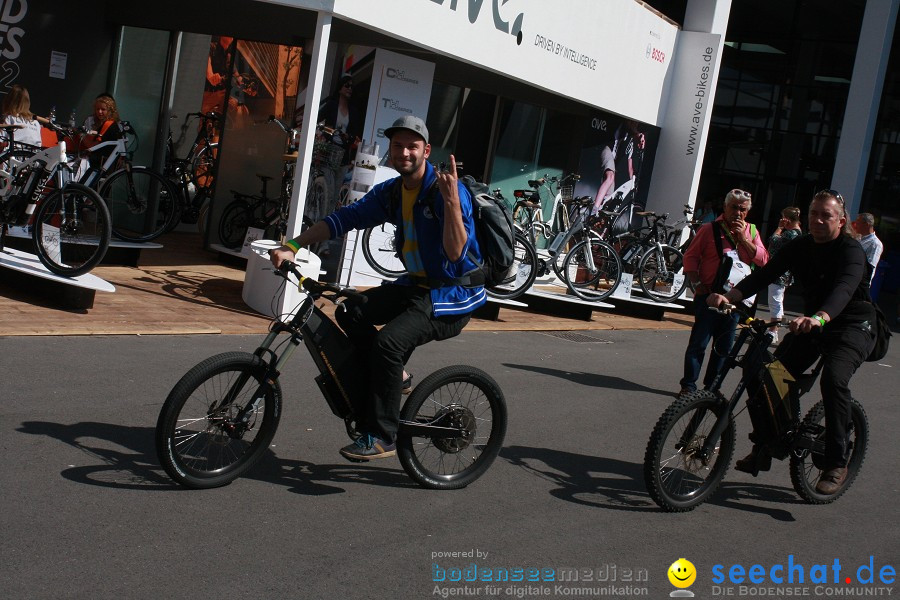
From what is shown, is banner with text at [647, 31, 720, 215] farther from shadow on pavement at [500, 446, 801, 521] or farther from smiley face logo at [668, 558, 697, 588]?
smiley face logo at [668, 558, 697, 588]

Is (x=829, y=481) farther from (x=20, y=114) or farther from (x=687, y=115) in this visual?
(x=687, y=115)

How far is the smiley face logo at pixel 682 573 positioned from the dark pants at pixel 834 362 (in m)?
1.52

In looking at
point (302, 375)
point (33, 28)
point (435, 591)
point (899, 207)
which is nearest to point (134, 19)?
point (33, 28)

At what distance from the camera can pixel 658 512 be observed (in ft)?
18.5

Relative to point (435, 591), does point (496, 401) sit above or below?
above

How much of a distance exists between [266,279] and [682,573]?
636 cm

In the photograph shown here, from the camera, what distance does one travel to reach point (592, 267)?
561 inches

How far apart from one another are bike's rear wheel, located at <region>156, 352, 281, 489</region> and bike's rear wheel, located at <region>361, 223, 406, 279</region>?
7436 mm

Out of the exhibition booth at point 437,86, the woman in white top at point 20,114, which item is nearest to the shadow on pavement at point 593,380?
the exhibition booth at point 437,86

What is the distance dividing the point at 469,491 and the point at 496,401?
1.70 ft

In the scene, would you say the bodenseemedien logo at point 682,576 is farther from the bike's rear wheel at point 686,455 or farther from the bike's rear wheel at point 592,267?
the bike's rear wheel at point 592,267

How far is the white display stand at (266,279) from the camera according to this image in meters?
10.0

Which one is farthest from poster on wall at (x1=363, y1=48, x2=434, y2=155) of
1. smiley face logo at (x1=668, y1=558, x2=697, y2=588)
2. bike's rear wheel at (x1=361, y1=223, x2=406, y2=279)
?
smiley face logo at (x1=668, y1=558, x2=697, y2=588)

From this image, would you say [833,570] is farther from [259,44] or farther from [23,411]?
[259,44]
